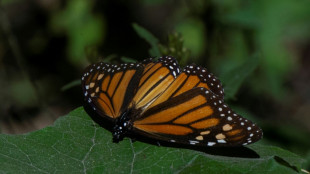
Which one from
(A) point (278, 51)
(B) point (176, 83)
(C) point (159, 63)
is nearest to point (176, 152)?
(B) point (176, 83)

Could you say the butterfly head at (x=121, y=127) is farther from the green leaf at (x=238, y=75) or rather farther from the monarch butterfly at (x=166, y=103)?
the green leaf at (x=238, y=75)

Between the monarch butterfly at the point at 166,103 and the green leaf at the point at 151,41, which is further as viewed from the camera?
the green leaf at the point at 151,41

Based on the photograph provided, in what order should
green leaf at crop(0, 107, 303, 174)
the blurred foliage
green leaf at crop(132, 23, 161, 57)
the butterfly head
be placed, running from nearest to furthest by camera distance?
green leaf at crop(0, 107, 303, 174), the butterfly head, green leaf at crop(132, 23, 161, 57), the blurred foliage

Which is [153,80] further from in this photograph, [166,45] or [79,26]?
[79,26]

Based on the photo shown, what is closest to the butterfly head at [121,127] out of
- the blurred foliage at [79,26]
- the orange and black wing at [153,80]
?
the orange and black wing at [153,80]

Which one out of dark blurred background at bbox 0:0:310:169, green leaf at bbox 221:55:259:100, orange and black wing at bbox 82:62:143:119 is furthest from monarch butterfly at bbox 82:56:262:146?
green leaf at bbox 221:55:259:100

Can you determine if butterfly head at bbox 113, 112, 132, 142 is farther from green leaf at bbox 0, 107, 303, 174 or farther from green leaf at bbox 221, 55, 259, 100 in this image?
green leaf at bbox 221, 55, 259, 100

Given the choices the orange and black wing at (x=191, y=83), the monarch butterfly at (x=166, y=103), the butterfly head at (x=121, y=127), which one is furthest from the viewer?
the orange and black wing at (x=191, y=83)
